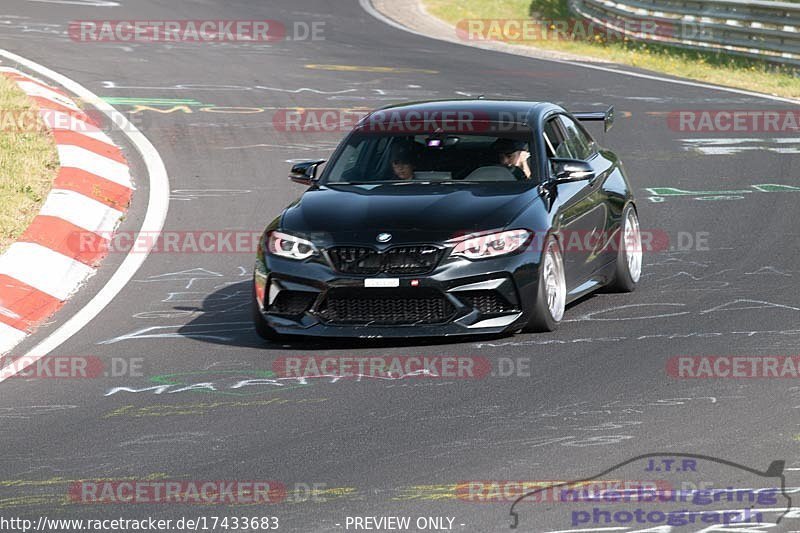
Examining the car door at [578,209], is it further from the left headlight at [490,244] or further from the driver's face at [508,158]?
the left headlight at [490,244]

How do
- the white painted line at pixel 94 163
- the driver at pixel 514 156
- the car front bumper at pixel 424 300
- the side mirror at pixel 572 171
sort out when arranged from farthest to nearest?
1. the white painted line at pixel 94 163
2. the driver at pixel 514 156
3. the side mirror at pixel 572 171
4. the car front bumper at pixel 424 300

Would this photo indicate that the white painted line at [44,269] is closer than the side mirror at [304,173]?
No

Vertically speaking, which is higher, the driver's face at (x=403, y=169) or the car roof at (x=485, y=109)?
the car roof at (x=485, y=109)

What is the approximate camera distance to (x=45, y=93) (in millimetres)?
18625

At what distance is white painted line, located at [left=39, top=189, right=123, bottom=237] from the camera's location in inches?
505

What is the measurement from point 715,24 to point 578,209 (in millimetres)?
17518

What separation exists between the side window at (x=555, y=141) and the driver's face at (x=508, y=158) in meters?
0.33

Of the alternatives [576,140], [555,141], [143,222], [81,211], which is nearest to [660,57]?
[143,222]

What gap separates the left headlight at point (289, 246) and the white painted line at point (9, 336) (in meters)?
1.79

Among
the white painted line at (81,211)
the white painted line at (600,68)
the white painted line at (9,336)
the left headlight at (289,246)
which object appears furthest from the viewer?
the white painted line at (600,68)

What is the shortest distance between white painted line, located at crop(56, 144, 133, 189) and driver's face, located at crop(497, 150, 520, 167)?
17.7 ft

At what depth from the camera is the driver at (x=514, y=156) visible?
1030cm

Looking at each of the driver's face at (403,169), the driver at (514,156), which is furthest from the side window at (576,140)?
the driver's face at (403,169)

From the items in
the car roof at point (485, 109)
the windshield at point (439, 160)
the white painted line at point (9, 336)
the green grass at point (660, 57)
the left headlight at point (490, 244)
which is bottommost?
the green grass at point (660, 57)
